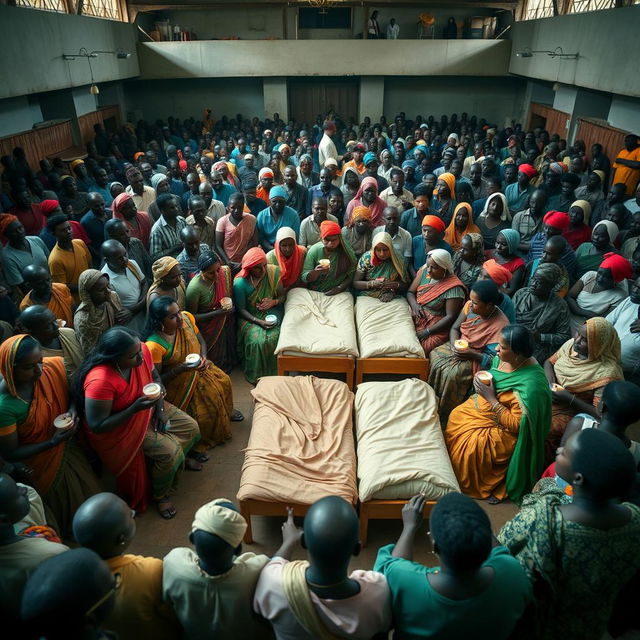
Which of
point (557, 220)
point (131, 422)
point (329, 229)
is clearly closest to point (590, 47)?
point (557, 220)

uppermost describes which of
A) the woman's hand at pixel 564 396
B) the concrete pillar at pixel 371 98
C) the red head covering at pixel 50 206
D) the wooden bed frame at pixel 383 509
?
the concrete pillar at pixel 371 98

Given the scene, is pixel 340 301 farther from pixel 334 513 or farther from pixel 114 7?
pixel 114 7

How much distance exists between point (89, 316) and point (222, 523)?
2721 mm

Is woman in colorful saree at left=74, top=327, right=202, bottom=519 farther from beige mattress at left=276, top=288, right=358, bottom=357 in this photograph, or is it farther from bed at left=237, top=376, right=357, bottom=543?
beige mattress at left=276, top=288, right=358, bottom=357

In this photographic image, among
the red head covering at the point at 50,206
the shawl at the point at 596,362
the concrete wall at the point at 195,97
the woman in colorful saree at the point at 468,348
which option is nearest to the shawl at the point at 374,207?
the woman in colorful saree at the point at 468,348

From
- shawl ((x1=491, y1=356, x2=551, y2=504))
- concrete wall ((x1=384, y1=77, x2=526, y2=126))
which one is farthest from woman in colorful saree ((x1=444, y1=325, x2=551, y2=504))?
concrete wall ((x1=384, y1=77, x2=526, y2=126))

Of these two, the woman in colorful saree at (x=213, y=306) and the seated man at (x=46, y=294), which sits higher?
the seated man at (x=46, y=294)

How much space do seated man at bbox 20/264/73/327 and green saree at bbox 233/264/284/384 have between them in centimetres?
168

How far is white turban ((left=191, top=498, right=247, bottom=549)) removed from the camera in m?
2.06

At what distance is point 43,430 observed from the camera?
126 inches

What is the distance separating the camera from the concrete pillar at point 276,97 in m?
15.4

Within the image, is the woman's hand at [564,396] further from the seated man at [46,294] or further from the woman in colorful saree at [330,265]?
the seated man at [46,294]

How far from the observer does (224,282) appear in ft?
17.1

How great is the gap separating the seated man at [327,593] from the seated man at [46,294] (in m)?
3.10
